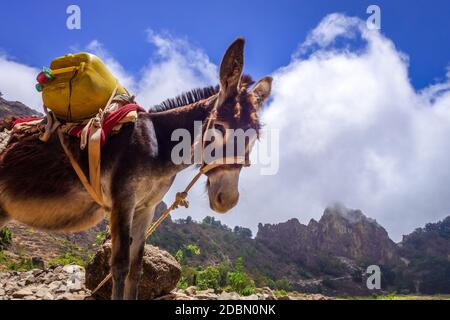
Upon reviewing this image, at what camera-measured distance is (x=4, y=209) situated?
13.1 feet

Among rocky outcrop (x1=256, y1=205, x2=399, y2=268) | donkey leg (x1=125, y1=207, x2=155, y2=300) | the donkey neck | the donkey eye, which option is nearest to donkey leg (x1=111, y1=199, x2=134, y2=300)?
donkey leg (x1=125, y1=207, x2=155, y2=300)

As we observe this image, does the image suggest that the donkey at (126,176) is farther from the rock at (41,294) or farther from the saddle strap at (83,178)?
the rock at (41,294)

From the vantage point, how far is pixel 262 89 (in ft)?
14.6

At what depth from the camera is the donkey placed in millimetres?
3561

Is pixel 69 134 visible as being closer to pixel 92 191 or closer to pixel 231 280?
pixel 92 191

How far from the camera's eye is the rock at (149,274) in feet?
21.1

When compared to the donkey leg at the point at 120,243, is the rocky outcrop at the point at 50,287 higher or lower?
lower

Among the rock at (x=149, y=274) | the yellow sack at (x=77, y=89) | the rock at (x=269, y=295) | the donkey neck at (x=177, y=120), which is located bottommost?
the rock at (x=269, y=295)

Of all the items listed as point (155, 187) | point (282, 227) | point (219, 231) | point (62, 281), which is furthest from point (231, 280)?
point (282, 227)

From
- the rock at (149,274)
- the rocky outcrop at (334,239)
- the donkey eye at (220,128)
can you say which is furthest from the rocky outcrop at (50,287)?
the rocky outcrop at (334,239)

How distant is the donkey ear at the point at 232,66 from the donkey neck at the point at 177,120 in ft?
1.11

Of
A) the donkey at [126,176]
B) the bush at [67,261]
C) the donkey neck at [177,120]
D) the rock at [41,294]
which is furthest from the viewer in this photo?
the bush at [67,261]

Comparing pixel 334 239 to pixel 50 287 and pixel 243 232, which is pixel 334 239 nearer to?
pixel 243 232
